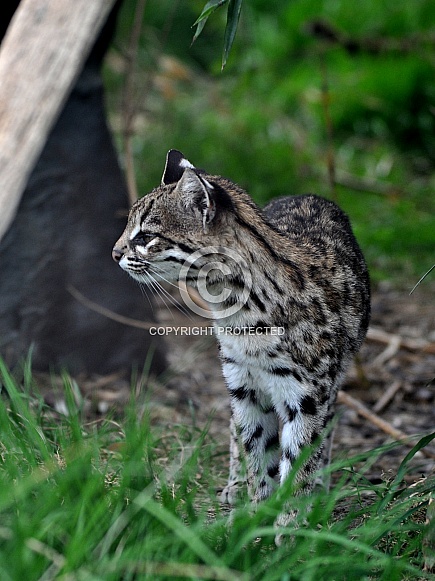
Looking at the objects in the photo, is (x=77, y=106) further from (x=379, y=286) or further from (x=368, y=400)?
(x=379, y=286)

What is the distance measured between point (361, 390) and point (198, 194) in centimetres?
258

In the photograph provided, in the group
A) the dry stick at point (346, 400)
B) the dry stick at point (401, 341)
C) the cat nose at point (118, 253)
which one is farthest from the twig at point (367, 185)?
the cat nose at point (118, 253)

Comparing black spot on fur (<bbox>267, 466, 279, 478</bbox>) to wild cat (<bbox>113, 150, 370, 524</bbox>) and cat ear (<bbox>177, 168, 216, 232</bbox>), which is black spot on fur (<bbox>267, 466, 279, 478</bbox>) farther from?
cat ear (<bbox>177, 168, 216, 232</bbox>)

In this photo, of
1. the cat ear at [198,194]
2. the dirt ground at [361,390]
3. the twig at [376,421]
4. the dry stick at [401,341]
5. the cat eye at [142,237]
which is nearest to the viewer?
the cat ear at [198,194]

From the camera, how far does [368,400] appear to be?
565 centimetres

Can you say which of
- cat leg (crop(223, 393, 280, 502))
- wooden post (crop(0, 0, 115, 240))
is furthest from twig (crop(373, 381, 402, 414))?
wooden post (crop(0, 0, 115, 240))

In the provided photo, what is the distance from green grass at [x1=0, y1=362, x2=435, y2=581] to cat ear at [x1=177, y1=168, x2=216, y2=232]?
34.4 inches

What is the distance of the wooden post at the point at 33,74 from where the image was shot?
12.9ft

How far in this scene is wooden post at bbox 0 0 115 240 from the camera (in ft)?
12.9

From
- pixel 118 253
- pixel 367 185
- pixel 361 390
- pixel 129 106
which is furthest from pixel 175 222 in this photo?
pixel 367 185

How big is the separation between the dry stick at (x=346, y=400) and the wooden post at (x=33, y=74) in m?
1.45

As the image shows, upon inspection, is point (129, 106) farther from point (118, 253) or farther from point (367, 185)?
point (367, 185)

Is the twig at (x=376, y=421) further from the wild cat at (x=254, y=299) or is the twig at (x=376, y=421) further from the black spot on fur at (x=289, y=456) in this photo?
the black spot on fur at (x=289, y=456)

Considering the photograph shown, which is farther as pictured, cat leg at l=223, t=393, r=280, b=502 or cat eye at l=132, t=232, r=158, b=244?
cat leg at l=223, t=393, r=280, b=502
